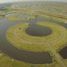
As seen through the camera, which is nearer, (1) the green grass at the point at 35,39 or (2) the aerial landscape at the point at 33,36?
(2) the aerial landscape at the point at 33,36

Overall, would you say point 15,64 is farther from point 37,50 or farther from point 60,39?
point 60,39

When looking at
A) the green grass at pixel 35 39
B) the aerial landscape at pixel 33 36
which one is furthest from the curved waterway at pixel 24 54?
the green grass at pixel 35 39

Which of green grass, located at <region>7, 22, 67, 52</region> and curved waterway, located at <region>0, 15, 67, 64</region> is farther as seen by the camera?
green grass, located at <region>7, 22, 67, 52</region>

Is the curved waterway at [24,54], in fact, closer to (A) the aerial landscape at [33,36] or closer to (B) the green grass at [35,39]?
(A) the aerial landscape at [33,36]

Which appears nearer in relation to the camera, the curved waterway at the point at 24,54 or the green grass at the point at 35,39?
the curved waterway at the point at 24,54

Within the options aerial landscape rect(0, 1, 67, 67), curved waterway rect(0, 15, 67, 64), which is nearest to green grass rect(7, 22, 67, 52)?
aerial landscape rect(0, 1, 67, 67)

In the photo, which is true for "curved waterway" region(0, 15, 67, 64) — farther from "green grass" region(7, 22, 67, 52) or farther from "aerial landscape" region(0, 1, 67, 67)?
"green grass" region(7, 22, 67, 52)

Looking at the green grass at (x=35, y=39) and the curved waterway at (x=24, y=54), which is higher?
the green grass at (x=35, y=39)

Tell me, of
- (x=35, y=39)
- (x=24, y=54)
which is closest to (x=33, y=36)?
(x=35, y=39)

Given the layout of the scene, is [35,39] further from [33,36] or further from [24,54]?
[24,54]
